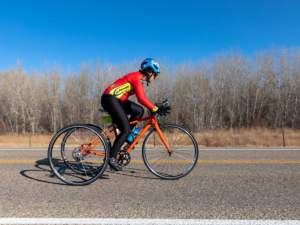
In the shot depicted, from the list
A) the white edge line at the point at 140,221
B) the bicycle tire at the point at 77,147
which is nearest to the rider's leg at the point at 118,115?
the bicycle tire at the point at 77,147

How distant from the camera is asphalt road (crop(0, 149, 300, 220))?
6.89 feet

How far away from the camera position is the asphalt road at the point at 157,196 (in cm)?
210

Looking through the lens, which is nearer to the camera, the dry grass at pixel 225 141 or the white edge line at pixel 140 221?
the white edge line at pixel 140 221

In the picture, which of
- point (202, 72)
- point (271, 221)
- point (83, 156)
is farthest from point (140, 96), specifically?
point (202, 72)

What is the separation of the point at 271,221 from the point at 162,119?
37262 millimetres

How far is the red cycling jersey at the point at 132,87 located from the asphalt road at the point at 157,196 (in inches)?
46.7

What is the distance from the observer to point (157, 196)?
2.58 meters

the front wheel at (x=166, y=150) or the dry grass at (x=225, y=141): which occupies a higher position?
the front wheel at (x=166, y=150)

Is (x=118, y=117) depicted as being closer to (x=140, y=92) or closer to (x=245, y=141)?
(x=140, y=92)

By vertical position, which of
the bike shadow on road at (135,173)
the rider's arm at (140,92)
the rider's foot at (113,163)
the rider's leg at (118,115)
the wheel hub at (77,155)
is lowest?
the bike shadow on road at (135,173)

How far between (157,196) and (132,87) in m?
1.65

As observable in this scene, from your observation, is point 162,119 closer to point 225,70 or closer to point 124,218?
point 225,70

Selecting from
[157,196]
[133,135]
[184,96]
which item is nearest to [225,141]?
[133,135]

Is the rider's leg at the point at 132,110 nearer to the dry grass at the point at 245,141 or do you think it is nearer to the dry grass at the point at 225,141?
the dry grass at the point at 225,141
